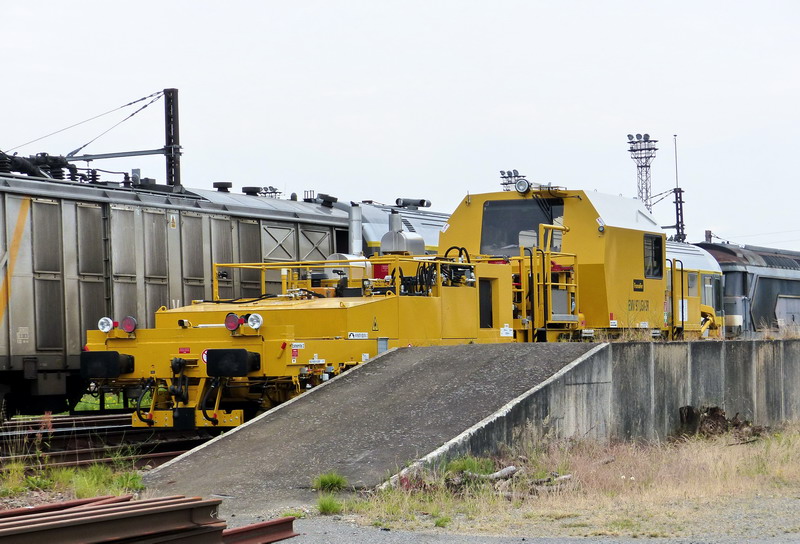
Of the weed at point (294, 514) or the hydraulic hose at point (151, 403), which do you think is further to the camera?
the hydraulic hose at point (151, 403)

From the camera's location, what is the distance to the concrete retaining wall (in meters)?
11.0

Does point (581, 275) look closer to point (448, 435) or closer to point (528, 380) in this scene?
point (528, 380)

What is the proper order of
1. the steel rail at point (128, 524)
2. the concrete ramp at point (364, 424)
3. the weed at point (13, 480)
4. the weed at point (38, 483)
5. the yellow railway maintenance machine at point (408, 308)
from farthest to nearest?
the yellow railway maintenance machine at point (408, 308)
the weed at point (38, 483)
the concrete ramp at point (364, 424)
the weed at point (13, 480)
the steel rail at point (128, 524)

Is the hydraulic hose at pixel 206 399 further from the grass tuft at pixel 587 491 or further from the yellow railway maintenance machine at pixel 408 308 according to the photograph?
the grass tuft at pixel 587 491

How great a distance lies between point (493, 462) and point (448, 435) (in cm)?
48

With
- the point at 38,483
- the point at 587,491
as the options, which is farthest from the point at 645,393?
the point at 38,483

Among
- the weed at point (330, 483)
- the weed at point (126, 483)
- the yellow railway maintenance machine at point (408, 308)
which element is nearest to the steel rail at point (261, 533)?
the weed at point (330, 483)

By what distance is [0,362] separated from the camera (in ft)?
49.8

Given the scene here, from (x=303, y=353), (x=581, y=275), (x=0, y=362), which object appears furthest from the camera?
(x=581, y=275)

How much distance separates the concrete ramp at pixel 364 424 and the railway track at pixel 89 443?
1.67 meters

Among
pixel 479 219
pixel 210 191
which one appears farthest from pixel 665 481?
pixel 210 191

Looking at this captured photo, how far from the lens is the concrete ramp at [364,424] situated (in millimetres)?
9922

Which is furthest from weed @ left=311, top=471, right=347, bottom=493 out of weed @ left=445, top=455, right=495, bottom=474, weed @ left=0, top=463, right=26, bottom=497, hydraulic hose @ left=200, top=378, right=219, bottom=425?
hydraulic hose @ left=200, top=378, right=219, bottom=425

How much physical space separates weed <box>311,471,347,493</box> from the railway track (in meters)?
2.91
